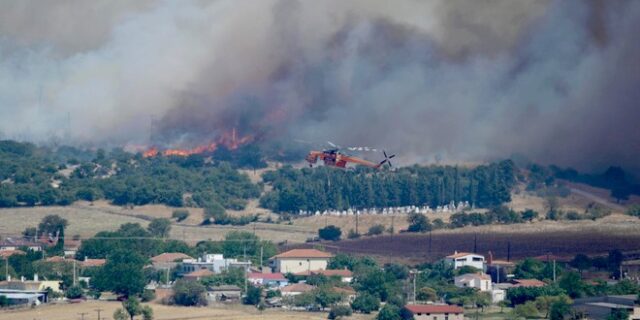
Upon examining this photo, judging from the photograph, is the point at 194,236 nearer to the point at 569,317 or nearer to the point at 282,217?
the point at 282,217

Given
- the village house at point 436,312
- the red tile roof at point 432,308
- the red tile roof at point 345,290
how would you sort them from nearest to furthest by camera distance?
the village house at point 436,312
the red tile roof at point 432,308
the red tile roof at point 345,290

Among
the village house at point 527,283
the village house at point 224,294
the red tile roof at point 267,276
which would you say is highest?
the red tile roof at point 267,276

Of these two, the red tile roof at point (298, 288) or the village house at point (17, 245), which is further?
the village house at point (17, 245)

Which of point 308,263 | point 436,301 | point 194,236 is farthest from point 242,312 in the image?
point 194,236

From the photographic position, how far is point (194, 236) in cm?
11994

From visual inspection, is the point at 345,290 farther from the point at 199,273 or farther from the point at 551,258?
the point at 551,258

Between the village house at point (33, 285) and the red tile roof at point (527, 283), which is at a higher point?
the red tile roof at point (527, 283)

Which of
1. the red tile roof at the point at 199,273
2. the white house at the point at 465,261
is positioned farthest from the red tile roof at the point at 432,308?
the white house at the point at 465,261

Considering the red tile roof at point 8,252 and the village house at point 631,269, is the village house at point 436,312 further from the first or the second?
the red tile roof at point 8,252

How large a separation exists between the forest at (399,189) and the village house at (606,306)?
3098 centimetres

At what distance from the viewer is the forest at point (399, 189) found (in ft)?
399

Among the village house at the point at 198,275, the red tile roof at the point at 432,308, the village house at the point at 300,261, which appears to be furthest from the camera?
the village house at the point at 300,261

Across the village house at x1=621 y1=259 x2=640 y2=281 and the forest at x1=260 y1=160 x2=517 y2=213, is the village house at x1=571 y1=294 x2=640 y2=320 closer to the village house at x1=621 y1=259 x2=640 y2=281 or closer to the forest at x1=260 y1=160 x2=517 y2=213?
the village house at x1=621 y1=259 x2=640 y2=281

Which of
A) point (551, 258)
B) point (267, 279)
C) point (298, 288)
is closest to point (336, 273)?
point (267, 279)
